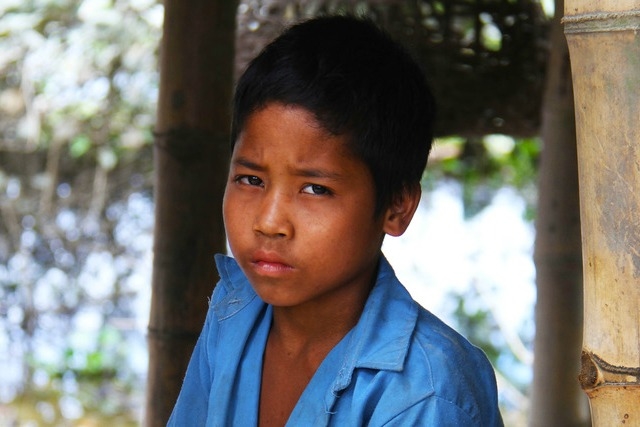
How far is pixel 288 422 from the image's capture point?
53.6 inches

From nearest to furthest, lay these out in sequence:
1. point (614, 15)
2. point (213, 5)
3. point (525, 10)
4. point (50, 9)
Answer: point (614, 15) < point (213, 5) < point (525, 10) < point (50, 9)

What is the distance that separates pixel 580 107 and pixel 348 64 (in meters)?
0.40

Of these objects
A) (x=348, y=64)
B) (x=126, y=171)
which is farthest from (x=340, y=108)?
(x=126, y=171)

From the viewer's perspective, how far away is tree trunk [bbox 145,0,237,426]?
77.3 inches

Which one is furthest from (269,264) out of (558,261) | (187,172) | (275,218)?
(558,261)

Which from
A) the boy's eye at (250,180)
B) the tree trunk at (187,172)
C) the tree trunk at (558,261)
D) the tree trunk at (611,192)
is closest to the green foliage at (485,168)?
the tree trunk at (558,261)

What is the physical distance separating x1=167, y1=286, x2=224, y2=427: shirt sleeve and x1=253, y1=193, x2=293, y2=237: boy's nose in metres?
0.35

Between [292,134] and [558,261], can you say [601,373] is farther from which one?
[558,261]

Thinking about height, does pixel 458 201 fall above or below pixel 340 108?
above

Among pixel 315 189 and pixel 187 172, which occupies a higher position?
pixel 187 172

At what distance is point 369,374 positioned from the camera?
1.33 m

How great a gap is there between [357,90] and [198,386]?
0.56 metres

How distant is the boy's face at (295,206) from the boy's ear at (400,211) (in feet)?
0.19

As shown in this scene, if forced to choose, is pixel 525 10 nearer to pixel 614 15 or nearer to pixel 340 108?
pixel 340 108
